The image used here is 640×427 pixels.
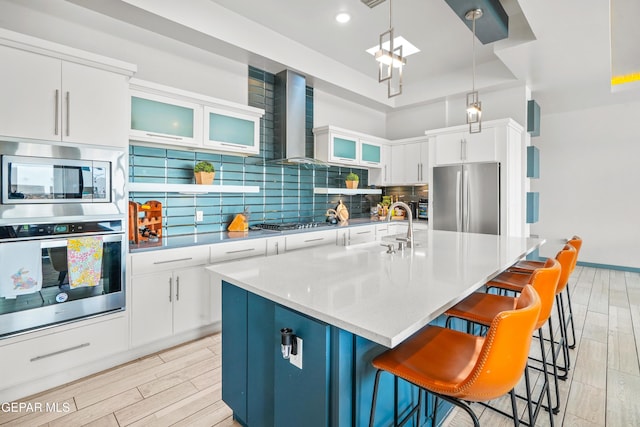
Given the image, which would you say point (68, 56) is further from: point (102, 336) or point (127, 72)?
point (102, 336)

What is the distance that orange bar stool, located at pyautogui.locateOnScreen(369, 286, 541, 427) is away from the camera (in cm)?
100

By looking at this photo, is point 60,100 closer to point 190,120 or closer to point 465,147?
point 190,120

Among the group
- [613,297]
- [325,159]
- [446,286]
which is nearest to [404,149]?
[325,159]

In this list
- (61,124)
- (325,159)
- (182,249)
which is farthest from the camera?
(325,159)

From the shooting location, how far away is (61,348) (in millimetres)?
2115

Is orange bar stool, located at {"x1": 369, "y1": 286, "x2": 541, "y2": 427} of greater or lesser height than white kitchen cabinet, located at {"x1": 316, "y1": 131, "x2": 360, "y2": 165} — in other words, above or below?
below

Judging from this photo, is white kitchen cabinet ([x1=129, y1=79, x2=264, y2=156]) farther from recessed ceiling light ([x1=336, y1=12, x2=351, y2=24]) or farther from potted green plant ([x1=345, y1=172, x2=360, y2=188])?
potted green plant ([x1=345, y1=172, x2=360, y2=188])

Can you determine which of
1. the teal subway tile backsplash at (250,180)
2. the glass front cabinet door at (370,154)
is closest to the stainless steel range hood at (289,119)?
the teal subway tile backsplash at (250,180)

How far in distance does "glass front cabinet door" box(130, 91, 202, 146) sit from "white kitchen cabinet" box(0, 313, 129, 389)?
1.49 meters

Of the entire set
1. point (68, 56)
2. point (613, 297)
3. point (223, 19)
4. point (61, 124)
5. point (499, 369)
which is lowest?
point (613, 297)

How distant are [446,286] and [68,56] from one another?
2.64 meters

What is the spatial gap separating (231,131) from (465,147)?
3.15 m

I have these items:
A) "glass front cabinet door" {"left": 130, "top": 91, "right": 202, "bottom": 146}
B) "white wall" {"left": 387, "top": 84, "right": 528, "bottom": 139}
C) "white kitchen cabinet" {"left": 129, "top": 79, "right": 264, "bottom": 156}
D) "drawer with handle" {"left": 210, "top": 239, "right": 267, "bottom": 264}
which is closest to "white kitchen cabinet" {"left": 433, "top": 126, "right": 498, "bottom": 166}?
"white wall" {"left": 387, "top": 84, "right": 528, "bottom": 139}

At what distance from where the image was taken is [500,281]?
2281 millimetres
